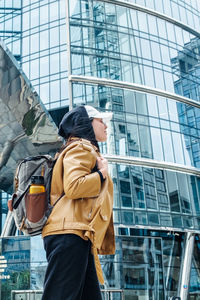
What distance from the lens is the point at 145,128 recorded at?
25172 mm

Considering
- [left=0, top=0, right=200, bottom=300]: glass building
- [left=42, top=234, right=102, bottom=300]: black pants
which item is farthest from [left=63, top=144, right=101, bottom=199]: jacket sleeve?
[left=0, top=0, right=200, bottom=300]: glass building

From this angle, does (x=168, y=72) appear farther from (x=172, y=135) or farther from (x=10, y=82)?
(x=10, y=82)

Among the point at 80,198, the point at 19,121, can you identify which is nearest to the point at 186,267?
the point at 19,121

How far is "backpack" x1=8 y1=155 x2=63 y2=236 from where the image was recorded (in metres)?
2.46

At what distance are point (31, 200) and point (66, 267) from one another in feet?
1.41

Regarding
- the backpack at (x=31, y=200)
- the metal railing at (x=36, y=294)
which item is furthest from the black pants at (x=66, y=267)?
the metal railing at (x=36, y=294)

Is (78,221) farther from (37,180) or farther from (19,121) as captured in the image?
(19,121)

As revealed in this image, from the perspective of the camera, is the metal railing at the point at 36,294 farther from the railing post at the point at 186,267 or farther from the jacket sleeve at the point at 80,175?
the jacket sleeve at the point at 80,175

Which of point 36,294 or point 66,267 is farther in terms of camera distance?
point 36,294

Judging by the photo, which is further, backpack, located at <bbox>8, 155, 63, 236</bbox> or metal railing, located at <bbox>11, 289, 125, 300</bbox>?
metal railing, located at <bbox>11, 289, 125, 300</bbox>

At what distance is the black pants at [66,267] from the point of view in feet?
7.43

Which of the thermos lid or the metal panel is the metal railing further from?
the thermos lid

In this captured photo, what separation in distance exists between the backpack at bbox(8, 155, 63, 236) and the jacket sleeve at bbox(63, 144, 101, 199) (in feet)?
0.46

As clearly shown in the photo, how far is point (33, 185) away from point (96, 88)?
889 inches
